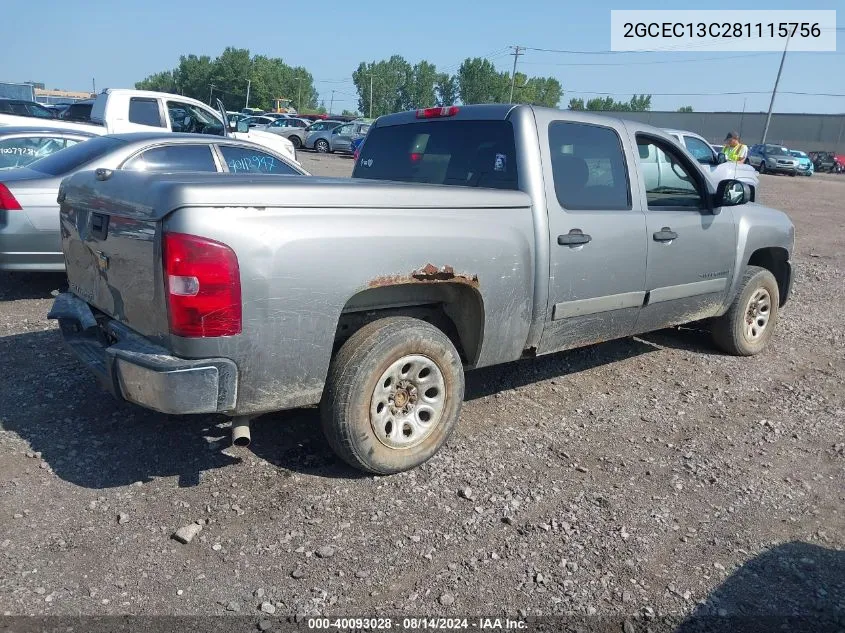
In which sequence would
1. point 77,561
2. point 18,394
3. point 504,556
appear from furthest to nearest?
point 18,394, point 504,556, point 77,561

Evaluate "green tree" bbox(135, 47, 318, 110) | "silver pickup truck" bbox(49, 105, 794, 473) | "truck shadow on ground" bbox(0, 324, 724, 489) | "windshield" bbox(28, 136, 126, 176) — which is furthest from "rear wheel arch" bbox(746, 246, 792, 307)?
"green tree" bbox(135, 47, 318, 110)

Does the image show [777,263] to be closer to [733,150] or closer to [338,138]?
[733,150]

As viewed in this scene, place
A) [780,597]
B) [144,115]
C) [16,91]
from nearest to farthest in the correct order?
[780,597] < [144,115] < [16,91]

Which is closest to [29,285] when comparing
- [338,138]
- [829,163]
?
[338,138]

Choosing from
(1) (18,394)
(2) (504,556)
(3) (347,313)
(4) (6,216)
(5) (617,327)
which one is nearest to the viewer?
(2) (504,556)

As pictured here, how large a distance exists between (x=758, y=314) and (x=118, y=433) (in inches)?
201

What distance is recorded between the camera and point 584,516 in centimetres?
341

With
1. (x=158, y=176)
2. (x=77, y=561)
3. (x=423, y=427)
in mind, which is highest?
(x=158, y=176)

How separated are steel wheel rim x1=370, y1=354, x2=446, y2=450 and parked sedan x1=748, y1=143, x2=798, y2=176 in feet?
123

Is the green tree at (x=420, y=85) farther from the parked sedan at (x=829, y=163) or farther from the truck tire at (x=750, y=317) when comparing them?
the truck tire at (x=750, y=317)

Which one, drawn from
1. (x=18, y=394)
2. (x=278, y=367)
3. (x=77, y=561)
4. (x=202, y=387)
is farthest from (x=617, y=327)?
(x=18, y=394)

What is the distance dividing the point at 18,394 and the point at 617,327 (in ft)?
12.6

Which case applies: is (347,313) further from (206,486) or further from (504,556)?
(504,556)

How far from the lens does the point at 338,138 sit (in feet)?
109
